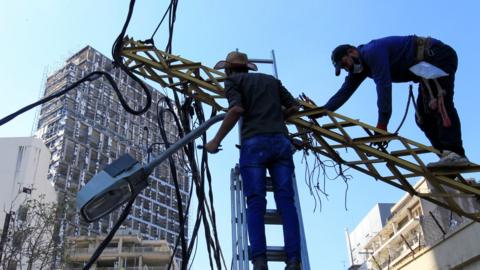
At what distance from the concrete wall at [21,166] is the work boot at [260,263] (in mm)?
38835

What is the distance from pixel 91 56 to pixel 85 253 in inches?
1615

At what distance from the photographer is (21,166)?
40.5m

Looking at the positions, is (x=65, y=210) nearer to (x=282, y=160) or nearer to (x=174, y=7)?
(x=174, y=7)

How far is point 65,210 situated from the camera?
76.3 feet

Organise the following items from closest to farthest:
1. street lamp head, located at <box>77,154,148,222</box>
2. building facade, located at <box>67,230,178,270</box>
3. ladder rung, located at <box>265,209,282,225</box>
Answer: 1. street lamp head, located at <box>77,154,148,222</box>
2. ladder rung, located at <box>265,209,282,225</box>
3. building facade, located at <box>67,230,178,270</box>

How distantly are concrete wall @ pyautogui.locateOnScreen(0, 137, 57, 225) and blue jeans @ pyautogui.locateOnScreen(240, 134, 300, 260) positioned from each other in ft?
126

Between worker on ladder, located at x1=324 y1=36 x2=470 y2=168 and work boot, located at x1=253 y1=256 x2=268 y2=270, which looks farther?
worker on ladder, located at x1=324 y1=36 x2=470 y2=168

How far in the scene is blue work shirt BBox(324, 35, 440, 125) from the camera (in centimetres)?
525

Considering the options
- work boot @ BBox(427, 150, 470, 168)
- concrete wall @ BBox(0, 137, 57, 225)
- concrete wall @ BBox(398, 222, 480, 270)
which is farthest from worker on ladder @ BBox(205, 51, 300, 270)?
concrete wall @ BBox(0, 137, 57, 225)

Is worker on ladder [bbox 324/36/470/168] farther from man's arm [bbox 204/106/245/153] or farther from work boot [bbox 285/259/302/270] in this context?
work boot [bbox 285/259/302/270]

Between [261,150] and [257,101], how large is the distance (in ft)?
1.62

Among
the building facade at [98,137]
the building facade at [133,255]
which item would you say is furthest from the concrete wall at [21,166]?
the building facade at [98,137]

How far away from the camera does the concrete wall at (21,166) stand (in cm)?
3962

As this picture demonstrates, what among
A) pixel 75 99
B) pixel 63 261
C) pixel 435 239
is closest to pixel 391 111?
pixel 435 239
